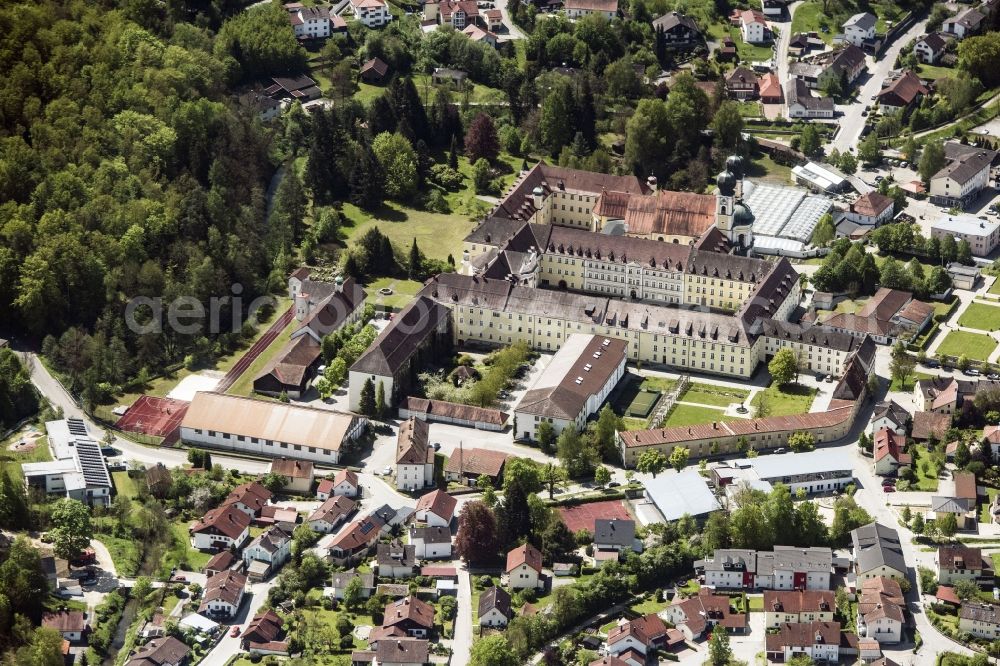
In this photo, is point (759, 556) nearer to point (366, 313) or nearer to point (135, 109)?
point (366, 313)

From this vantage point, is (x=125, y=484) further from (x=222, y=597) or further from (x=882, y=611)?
(x=882, y=611)

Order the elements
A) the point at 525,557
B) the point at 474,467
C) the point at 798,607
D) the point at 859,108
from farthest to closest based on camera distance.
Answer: the point at 859,108, the point at 474,467, the point at 525,557, the point at 798,607

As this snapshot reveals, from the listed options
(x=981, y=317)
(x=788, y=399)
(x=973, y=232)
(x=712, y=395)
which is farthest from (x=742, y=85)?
(x=788, y=399)

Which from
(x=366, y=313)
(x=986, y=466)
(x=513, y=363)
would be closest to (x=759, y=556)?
(x=986, y=466)

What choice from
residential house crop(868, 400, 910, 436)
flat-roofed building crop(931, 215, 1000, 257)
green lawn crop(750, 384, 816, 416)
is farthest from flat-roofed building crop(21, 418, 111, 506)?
flat-roofed building crop(931, 215, 1000, 257)

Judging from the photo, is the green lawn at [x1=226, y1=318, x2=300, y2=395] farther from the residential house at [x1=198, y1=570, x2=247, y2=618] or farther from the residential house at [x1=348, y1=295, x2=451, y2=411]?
the residential house at [x1=198, y1=570, x2=247, y2=618]

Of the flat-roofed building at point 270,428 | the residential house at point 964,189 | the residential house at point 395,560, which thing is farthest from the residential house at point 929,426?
the flat-roofed building at point 270,428

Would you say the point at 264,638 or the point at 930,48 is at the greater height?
the point at 930,48
